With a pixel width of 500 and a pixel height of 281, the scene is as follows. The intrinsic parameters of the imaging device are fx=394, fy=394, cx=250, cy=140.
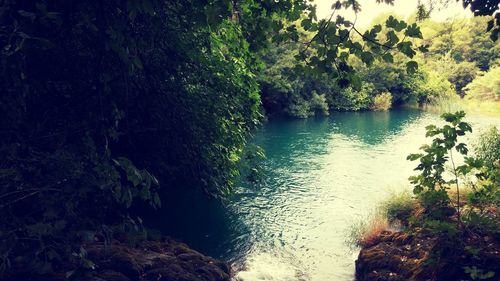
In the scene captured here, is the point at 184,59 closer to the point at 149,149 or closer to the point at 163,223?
the point at 149,149

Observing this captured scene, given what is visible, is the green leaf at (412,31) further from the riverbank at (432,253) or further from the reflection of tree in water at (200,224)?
the reflection of tree in water at (200,224)

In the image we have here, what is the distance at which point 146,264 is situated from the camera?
745 cm

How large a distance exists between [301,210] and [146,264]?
8965mm

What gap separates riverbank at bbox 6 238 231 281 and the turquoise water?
5.17ft

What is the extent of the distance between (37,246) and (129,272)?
4.09 metres

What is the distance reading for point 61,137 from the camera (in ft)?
11.1

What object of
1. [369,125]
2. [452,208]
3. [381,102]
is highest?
[381,102]

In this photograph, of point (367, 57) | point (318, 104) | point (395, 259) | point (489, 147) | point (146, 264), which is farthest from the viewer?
point (318, 104)

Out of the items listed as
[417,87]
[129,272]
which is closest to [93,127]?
[129,272]

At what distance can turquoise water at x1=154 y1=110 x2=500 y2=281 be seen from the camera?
11.0m

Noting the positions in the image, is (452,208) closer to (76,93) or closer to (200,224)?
(76,93)

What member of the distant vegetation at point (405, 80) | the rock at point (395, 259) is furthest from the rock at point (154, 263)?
the distant vegetation at point (405, 80)

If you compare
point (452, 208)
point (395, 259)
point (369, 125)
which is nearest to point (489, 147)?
point (395, 259)

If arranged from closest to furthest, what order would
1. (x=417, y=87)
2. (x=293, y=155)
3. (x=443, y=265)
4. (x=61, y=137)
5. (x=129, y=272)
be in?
(x=61, y=137)
(x=129, y=272)
(x=443, y=265)
(x=293, y=155)
(x=417, y=87)
